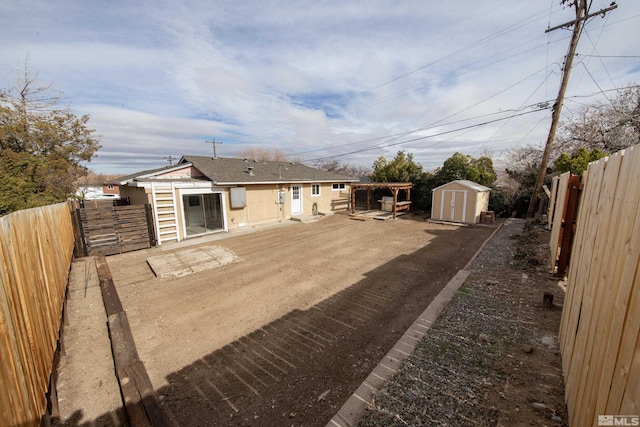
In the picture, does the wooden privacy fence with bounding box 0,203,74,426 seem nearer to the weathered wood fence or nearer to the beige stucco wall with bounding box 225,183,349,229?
the weathered wood fence

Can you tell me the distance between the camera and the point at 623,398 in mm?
1194

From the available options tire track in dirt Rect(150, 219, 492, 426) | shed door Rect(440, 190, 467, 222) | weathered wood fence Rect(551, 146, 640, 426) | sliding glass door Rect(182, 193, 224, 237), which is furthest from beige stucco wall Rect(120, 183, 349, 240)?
weathered wood fence Rect(551, 146, 640, 426)

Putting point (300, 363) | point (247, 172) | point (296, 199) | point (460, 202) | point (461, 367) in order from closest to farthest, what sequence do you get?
point (461, 367)
point (300, 363)
point (460, 202)
point (247, 172)
point (296, 199)

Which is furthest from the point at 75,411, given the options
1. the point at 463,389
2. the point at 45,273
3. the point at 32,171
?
the point at 32,171

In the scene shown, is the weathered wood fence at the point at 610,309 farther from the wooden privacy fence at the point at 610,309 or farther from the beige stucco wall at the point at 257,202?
the beige stucco wall at the point at 257,202

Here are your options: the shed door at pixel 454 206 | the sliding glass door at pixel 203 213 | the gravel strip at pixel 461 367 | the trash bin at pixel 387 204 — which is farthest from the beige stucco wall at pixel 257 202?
the gravel strip at pixel 461 367

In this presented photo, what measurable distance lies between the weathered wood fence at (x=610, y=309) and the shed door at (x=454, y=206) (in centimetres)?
1155

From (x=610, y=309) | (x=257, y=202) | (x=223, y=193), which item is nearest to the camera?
(x=610, y=309)

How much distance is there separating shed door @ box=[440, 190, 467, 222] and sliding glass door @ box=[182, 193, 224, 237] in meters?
11.7

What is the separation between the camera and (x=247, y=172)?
13.8 metres

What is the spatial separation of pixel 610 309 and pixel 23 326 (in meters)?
4.09

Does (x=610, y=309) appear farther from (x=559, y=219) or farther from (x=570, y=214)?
(x=559, y=219)

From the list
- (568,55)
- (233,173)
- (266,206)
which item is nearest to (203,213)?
(233,173)

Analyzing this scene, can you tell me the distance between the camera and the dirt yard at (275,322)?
294cm
